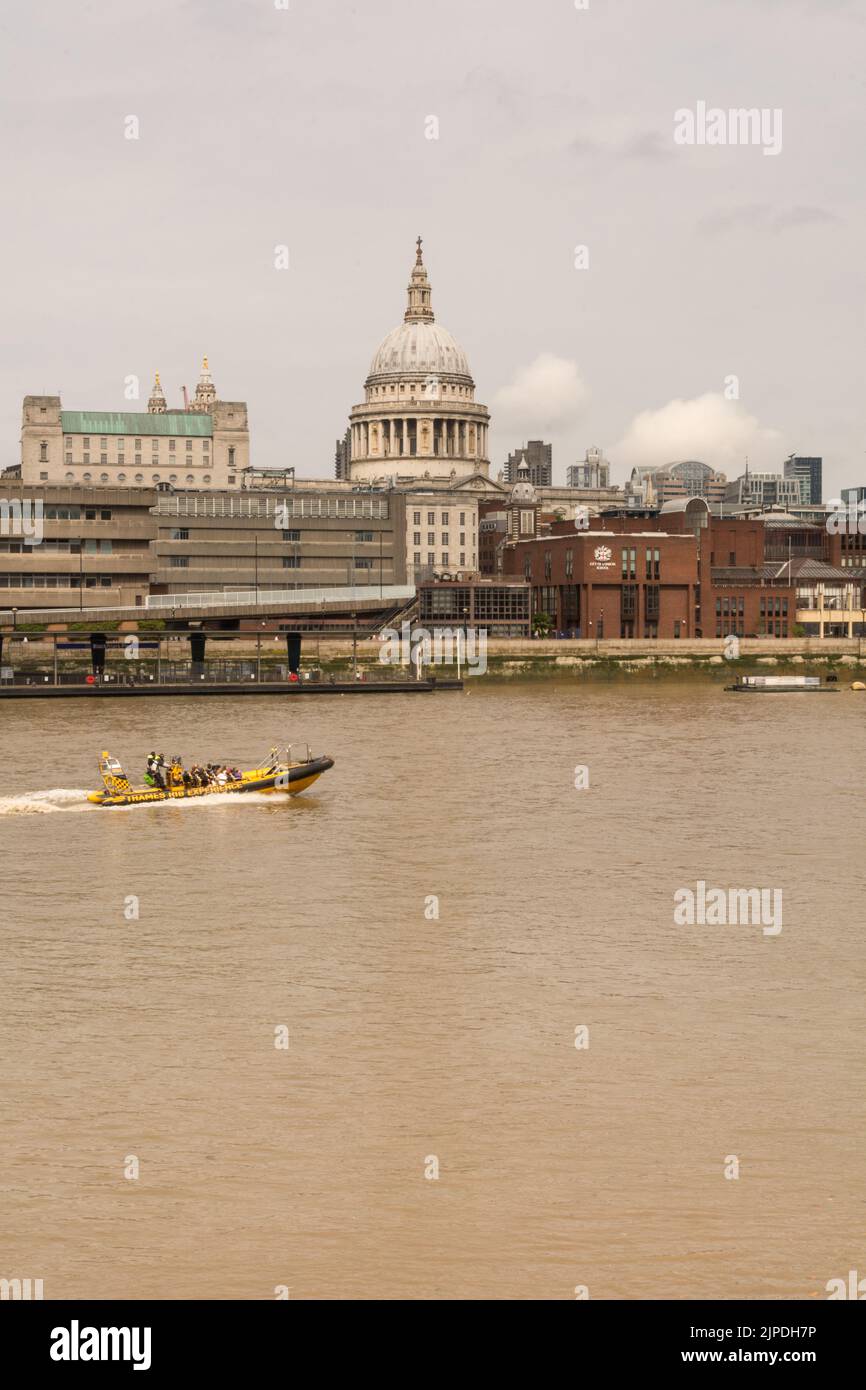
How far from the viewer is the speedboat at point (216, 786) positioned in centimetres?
4878

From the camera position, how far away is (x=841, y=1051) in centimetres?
2208

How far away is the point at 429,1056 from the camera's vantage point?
22.0 m

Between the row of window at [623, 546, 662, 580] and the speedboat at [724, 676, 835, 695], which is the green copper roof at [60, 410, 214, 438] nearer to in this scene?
the row of window at [623, 546, 662, 580]

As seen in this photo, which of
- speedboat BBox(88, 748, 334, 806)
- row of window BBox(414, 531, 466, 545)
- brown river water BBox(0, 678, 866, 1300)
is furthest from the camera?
row of window BBox(414, 531, 466, 545)

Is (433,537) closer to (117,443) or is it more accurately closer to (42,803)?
(117,443)

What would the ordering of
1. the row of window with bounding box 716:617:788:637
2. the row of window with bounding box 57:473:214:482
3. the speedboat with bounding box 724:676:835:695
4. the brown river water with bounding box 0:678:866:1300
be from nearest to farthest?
the brown river water with bounding box 0:678:866:1300 < the speedboat with bounding box 724:676:835:695 < the row of window with bounding box 716:617:788:637 < the row of window with bounding box 57:473:214:482

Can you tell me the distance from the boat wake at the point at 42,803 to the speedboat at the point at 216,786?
→ 57 centimetres

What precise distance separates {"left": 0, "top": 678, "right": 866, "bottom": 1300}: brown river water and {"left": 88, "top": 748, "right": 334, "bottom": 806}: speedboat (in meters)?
1.81

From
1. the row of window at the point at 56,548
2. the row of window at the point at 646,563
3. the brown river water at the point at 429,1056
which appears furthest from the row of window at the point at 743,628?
the brown river water at the point at 429,1056

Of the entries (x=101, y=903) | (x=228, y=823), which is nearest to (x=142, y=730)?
(x=228, y=823)

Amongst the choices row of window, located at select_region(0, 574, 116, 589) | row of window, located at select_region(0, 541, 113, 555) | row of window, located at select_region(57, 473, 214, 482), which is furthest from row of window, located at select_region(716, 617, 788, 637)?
row of window, located at select_region(57, 473, 214, 482)

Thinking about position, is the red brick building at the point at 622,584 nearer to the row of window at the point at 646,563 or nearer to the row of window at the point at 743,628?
the row of window at the point at 646,563

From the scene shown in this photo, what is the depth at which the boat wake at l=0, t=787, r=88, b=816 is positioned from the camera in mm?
48312
